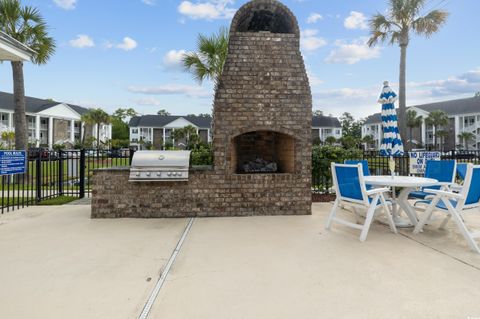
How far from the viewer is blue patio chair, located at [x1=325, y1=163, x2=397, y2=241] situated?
12.3 ft

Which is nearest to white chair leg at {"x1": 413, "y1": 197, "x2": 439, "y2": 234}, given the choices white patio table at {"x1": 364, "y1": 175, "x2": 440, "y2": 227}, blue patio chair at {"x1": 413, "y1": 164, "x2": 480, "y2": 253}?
blue patio chair at {"x1": 413, "y1": 164, "x2": 480, "y2": 253}

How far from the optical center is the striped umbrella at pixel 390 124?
5148 mm

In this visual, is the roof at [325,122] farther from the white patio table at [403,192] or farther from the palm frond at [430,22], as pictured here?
the white patio table at [403,192]

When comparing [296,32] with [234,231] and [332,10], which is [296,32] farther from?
[332,10]

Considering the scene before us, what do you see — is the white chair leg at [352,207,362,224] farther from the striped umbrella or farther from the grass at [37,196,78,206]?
the grass at [37,196,78,206]

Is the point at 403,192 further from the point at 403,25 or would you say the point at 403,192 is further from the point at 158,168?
the point at 403,25

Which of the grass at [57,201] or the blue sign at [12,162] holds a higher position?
the blue sign at [12,162]

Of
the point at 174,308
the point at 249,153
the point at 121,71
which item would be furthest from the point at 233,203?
the point at 121,71

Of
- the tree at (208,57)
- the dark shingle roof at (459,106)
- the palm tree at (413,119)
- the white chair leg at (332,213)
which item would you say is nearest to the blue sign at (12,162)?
the white chair leg at (332,213)

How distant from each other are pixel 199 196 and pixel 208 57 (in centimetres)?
731

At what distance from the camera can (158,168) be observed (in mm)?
5000

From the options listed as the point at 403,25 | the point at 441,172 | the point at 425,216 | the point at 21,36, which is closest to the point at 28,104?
the point at 21,36

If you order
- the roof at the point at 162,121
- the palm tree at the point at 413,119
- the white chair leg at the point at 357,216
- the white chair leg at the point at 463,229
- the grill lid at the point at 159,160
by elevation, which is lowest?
the white chair leg at the point at 357,216

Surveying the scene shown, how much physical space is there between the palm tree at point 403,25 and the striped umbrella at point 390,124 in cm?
1083
